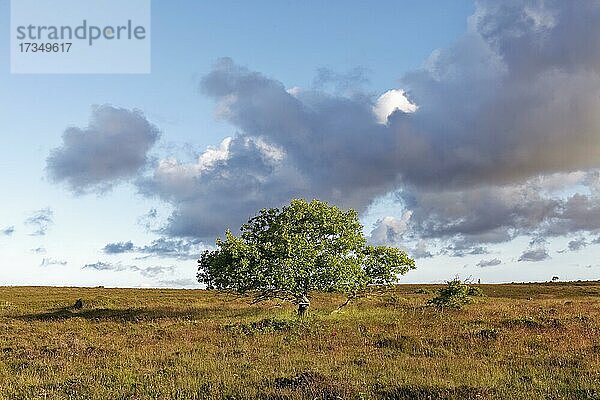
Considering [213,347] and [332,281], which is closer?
[213,347]

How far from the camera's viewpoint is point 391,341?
24.3 m

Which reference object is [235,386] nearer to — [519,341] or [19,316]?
[519,341]

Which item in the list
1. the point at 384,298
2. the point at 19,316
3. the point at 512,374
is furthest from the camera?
the point at 384,298

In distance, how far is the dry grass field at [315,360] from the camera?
50.2 ft

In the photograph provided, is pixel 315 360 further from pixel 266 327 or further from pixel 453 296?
pixel 453 296

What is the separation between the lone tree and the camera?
38.2 m

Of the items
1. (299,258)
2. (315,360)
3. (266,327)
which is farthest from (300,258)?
(315,360)

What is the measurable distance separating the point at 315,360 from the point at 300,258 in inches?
727

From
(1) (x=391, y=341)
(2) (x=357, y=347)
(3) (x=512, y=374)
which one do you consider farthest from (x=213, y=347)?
(3) (x=512, y=374)

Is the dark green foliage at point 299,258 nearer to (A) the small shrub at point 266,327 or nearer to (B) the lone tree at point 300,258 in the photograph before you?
(B) the lone tree at point 300,258

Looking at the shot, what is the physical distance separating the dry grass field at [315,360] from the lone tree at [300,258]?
5014 mm

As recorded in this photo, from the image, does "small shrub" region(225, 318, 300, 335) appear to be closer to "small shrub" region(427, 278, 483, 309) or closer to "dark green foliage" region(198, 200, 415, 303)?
"dark green foliage" region(198, 200, 415, 303)

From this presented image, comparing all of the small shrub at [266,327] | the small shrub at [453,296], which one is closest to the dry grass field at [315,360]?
the small shrub at [266,327]

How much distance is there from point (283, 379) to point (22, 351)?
13.9 meters
